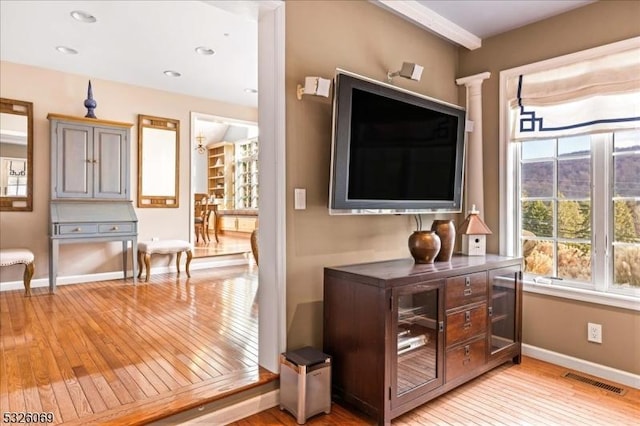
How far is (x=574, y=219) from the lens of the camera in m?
2.87

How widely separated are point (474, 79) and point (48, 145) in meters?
4.94

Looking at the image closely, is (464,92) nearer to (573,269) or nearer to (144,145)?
(573,269)

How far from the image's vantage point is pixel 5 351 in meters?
2.69

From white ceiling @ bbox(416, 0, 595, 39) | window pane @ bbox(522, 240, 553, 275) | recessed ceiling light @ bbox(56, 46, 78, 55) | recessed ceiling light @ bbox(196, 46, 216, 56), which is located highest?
recessed ceiling light @ bbox(196, 46, 216, 56)

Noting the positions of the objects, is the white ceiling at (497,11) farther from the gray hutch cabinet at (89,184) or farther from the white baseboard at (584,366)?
the gray hutch cabinet at (89,184)

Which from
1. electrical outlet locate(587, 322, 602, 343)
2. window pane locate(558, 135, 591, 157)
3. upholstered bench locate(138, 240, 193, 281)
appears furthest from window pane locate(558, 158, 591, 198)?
upholstered bench locate(138, 240, 193, 281)

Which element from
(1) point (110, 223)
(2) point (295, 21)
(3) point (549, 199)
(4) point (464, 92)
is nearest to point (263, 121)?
(2) point (295, 21)

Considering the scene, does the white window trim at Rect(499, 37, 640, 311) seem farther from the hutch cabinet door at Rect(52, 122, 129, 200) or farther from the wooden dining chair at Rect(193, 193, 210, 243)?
the wooden dining chair at Rect(193, 193, 210, 243)

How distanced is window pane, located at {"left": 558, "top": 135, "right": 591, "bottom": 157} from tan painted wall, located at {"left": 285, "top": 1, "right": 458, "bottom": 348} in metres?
1.42

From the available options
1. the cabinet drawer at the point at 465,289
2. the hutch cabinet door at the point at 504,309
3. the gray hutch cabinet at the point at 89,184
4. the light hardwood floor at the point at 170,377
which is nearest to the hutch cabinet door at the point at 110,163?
the gray hutch cabinet at the point at 89,184

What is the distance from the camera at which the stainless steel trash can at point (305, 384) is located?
6.66 ft

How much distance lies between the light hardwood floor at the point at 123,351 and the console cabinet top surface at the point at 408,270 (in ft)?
2.63

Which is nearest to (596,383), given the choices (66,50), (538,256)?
(538,256)

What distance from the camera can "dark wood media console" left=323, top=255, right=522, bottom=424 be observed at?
78.9 inches
